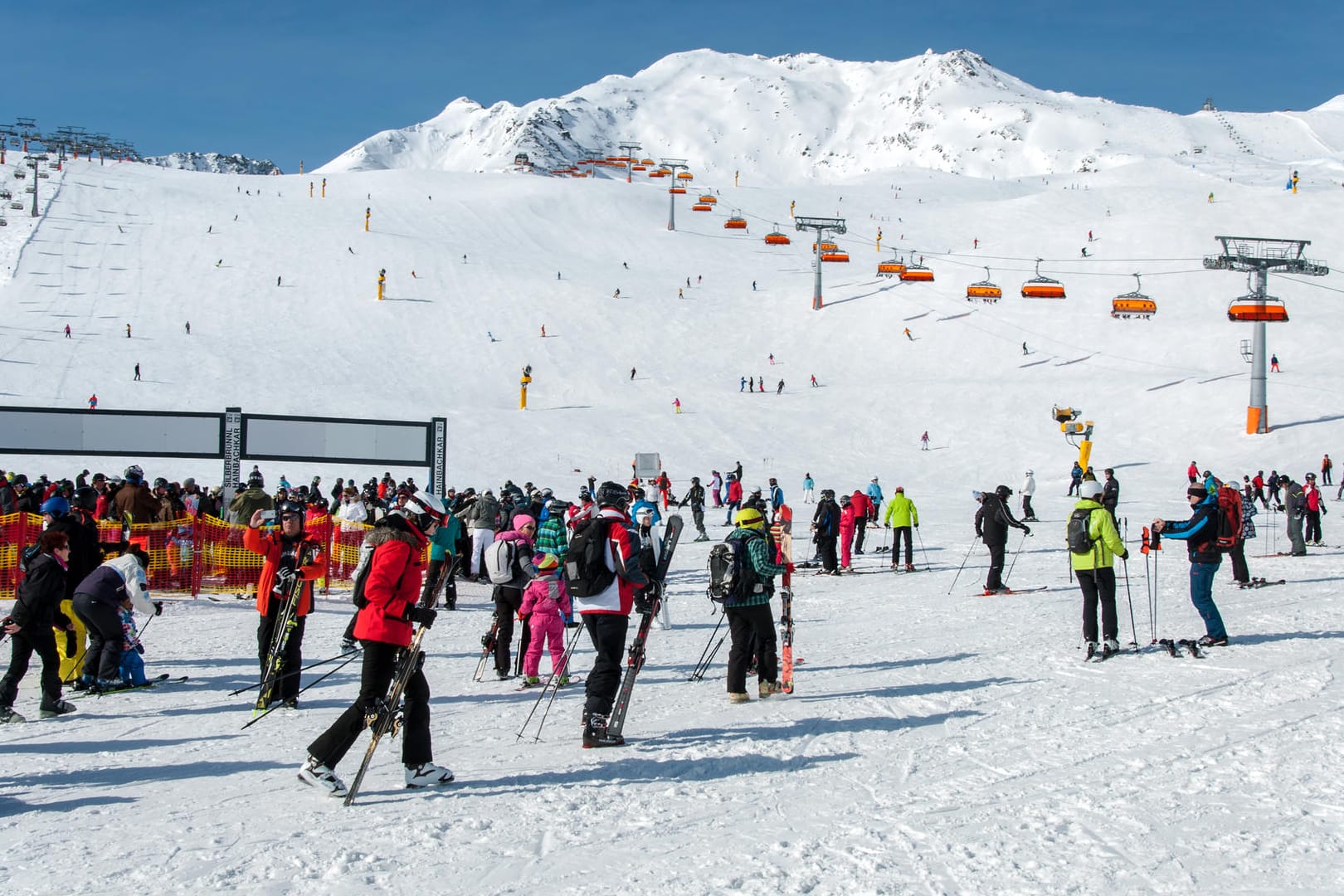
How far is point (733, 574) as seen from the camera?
24.1 feet

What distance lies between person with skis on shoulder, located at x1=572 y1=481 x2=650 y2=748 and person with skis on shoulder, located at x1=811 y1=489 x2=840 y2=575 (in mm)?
10112

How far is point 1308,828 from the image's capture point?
15.9 ft

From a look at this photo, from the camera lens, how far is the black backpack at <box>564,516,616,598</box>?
20.9ft

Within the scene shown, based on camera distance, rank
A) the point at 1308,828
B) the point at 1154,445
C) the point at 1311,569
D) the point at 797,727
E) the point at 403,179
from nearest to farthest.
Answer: the point at 1308,828, the point at 797,727, the point at 1311,569, the point at 1154,445, the point at 403,179

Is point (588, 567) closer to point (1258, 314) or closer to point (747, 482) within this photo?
point (747, 482)

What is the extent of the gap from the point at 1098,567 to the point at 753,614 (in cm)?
333

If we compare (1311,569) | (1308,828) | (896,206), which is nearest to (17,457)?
(1311,569)

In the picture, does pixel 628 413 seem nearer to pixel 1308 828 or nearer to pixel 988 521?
pixel 988 521

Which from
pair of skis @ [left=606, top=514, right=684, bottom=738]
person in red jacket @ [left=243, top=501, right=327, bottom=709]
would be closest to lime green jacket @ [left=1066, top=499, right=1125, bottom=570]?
pair of skis @ [left=606, top=514, right=684, bottom=738]

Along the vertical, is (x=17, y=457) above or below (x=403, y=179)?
below

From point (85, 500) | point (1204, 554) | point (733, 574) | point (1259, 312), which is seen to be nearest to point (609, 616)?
point (733, 574)

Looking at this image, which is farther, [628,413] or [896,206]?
[896,206]

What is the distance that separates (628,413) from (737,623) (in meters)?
35.4

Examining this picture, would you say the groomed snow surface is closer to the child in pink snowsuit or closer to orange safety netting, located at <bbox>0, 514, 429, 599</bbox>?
the child in pink snowsuit
